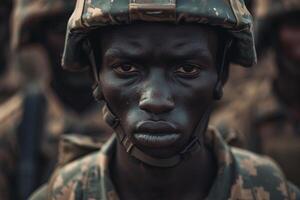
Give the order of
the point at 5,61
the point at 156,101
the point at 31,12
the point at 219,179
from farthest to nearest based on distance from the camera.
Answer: the point at 5,61, the point at 31,12, the point at 219,179, the point at 156,101

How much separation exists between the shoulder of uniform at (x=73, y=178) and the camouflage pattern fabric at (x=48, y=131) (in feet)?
8.18

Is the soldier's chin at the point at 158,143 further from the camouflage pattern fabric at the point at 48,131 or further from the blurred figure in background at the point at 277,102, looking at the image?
the blurred figure in background at the point at 277,102

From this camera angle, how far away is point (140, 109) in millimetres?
4215

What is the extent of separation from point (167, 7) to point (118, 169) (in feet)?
2.47

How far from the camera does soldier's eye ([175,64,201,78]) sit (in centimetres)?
424

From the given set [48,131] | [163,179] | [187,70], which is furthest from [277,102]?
[187,70]

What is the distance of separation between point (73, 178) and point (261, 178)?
2.31 ft

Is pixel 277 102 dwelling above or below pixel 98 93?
below

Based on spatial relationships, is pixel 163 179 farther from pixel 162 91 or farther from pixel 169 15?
pixel 169 15

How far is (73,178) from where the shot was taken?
4.73m

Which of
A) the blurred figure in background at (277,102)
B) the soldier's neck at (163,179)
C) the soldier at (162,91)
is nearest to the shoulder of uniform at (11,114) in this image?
the blurred figure in background at (277,102)

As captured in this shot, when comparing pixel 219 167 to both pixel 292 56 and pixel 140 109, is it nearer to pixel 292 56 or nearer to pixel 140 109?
pixel 140 109

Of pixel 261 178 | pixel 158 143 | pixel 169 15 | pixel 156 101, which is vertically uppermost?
pixel 169 15

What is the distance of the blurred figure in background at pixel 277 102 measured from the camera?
7.87 m
